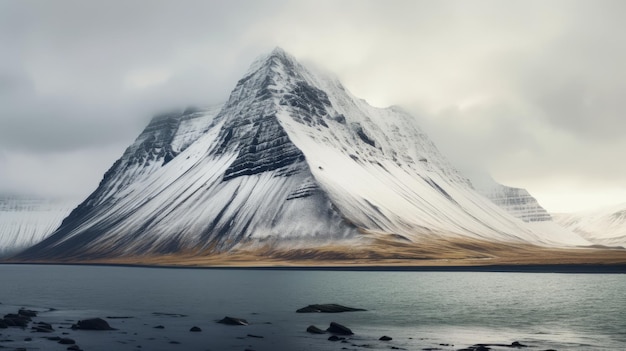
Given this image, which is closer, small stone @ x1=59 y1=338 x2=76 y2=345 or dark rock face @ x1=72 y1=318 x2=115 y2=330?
small stone @ x1=59 y1=338 x2=76 y2=345

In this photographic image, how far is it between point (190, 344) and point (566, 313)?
57.2m

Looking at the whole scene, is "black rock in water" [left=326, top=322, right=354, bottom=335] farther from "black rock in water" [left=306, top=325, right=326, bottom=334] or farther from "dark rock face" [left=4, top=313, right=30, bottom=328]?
"dark rock face" [left=4, top=313, right=30, bottom=328]

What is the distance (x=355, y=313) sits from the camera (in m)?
98.2

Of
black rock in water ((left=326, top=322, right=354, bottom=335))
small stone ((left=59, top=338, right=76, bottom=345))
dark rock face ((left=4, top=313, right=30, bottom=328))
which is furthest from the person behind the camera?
dark rock face ((left=4, top=313, right=30, bottom=328))

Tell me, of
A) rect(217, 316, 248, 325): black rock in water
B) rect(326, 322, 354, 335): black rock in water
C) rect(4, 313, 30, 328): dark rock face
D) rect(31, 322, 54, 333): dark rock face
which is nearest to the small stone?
rect(31, 322, 54, 333): dark rock face

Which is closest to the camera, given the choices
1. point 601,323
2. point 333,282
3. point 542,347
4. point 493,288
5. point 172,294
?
point 542,347

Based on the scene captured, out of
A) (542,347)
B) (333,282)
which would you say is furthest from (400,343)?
(333,282)

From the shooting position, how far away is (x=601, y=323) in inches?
3359

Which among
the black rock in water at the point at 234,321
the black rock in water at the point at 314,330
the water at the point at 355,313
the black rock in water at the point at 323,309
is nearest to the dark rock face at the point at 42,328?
the water at the point at 355,313

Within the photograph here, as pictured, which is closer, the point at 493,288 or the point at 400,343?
the point at 400,343

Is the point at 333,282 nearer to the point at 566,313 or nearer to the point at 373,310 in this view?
the point at 373,310

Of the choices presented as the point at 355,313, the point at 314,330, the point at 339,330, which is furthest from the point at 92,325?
the point at 355,313

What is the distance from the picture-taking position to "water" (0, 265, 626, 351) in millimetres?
70688

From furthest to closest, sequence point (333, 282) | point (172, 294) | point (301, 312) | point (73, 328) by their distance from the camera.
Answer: point (333, 282) < point (172, 294) < point (301, 312) < point (73, 328)
